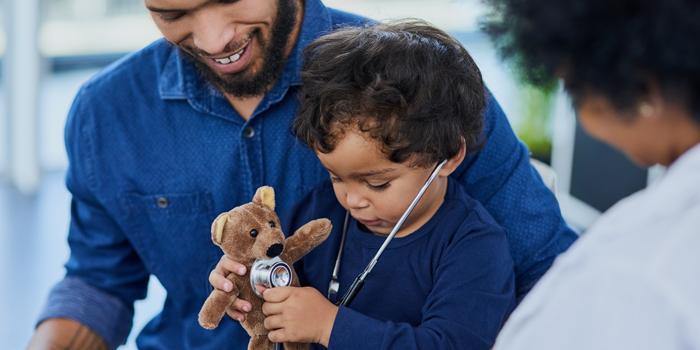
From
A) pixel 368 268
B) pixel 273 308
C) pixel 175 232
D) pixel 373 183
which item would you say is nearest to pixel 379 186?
pixel 373 183

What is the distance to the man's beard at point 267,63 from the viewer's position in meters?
1.58

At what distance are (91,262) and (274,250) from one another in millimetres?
511

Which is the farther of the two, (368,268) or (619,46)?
(368,268)

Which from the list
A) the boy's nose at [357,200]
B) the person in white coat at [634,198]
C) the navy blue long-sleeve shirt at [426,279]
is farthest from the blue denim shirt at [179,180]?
the person in white coat at [634,198]

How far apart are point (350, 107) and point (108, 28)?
14.3ft

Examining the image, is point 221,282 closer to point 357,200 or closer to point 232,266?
point 232,266

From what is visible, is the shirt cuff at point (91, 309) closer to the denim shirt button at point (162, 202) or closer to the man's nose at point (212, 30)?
the denim shirt button at point (162, 202)

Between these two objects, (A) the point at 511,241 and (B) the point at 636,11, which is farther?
(A) the point at 511,241

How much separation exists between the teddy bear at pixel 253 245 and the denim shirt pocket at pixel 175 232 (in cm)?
29

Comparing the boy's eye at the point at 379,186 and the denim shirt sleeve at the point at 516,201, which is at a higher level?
the boy's eye at the point at 379,186

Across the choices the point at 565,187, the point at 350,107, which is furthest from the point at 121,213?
the point at 565,187

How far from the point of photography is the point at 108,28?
5.44 metres

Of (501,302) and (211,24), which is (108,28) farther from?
(501,302)

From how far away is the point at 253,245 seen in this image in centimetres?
134
